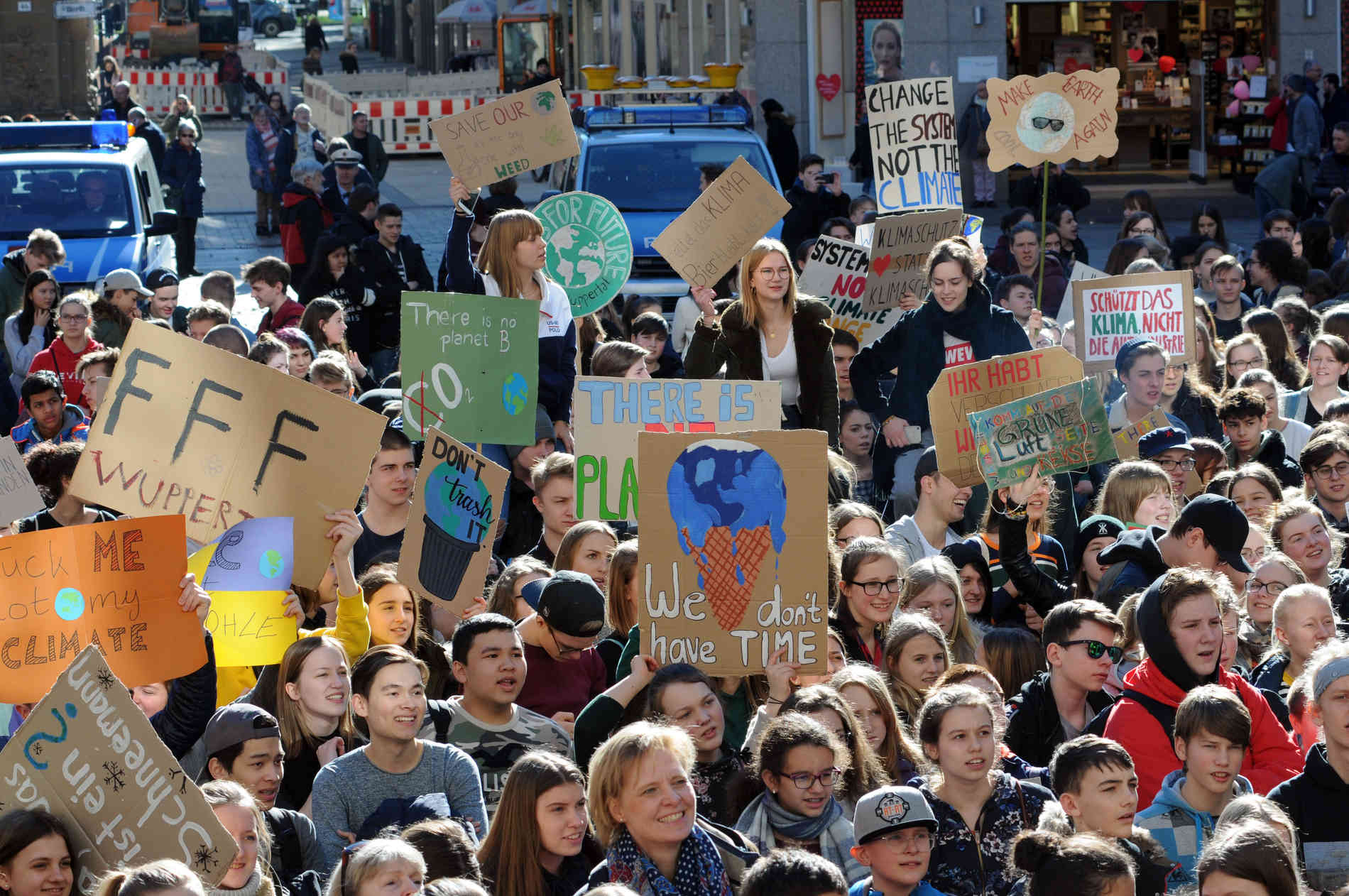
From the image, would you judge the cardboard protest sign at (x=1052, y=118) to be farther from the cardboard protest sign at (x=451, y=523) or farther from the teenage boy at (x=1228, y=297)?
the cardboard protest sign at (x=451, y=523)

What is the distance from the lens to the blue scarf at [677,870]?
4984 millimetres

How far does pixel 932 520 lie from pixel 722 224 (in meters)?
3.53

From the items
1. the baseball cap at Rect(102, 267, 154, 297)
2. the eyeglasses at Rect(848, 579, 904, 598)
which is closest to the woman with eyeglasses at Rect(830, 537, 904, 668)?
the eyeglasses at Rect(848, 579, 904, 598)

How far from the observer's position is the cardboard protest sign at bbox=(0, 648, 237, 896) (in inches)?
191

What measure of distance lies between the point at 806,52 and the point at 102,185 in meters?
14.0

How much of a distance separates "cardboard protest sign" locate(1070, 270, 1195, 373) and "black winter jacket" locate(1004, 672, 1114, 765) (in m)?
4.76

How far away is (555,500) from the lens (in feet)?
26.7

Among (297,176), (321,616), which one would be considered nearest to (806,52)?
(297,176)

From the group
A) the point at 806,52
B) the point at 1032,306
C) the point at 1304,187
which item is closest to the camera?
the point at 1032,306

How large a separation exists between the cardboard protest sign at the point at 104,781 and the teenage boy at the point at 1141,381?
588 centimetres

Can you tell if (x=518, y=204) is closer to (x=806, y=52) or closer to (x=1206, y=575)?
(x=1206, y=575)

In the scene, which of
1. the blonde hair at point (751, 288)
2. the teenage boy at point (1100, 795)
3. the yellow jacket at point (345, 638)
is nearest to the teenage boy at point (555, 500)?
the yellow jacket at point (345, 638)

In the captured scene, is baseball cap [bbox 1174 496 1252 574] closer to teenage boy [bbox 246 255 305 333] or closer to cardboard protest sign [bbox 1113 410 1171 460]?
cardboard protest sign [bbox 1113 410 1171 460]

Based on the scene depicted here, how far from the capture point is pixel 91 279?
1592 cm
